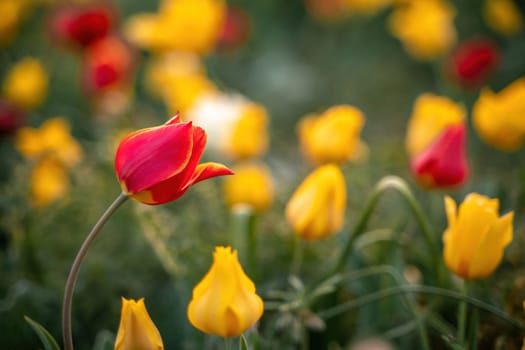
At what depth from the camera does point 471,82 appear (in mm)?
1472

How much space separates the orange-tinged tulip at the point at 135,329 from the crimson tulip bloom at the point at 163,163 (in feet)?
0.32

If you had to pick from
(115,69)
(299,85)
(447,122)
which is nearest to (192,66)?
(115,69)

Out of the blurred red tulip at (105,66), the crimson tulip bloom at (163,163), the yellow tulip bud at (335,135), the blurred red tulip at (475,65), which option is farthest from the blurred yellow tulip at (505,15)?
the crimson tulip bloom at (163,163)

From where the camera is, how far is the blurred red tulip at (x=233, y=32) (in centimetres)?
209

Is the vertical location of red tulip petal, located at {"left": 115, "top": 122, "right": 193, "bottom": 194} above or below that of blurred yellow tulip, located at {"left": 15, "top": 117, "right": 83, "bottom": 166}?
above

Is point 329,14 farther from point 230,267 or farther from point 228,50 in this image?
point 230,267

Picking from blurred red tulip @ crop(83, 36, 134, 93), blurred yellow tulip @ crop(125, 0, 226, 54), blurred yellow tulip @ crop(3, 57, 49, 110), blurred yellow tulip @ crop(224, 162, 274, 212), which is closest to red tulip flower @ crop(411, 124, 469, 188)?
blurred yellow tulip @ crop(224, 162, 274, 212)

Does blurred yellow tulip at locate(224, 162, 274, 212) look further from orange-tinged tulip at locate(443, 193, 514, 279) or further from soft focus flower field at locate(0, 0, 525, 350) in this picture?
orange-tinged tulip at locate(443, 193, 514, 279)

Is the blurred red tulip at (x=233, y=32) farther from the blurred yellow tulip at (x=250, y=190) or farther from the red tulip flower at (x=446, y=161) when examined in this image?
the red tulip flower at (x=446, y=161)

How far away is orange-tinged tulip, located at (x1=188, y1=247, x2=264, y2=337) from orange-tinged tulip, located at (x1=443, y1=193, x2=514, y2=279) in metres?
0.24

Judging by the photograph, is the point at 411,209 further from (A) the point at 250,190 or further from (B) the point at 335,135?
(A) the point at 250,190

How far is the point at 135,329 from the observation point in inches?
20.9

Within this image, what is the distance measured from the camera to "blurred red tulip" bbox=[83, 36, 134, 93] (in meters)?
1.55

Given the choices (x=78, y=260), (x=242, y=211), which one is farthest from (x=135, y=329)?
(x=242, y=211)
